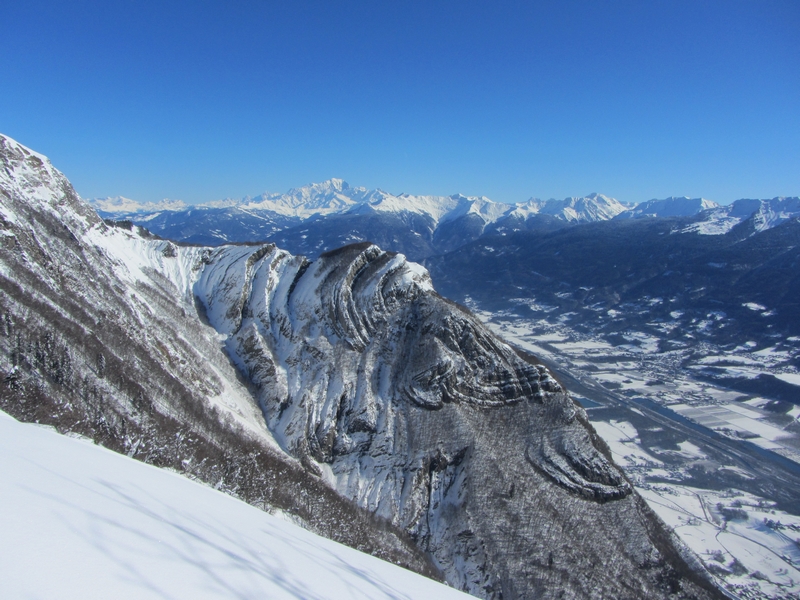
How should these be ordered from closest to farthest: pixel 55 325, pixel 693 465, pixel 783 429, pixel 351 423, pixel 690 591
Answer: pixel 55 325 → pixel 690 591 → pixel 351 423 → pixel 693 465 → pixel 783 429

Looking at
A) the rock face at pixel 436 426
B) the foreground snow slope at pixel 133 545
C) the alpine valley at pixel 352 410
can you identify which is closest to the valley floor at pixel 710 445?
the alpine valley at pixel 352 410

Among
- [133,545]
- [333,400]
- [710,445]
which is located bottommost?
[710,445]

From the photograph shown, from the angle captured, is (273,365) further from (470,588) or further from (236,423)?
(470,588)

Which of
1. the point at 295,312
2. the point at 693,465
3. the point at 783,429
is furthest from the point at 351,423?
the point at 783,429

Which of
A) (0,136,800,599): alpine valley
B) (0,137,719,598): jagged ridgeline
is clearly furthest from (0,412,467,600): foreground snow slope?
(0,137,719,598): jagged ridgeline

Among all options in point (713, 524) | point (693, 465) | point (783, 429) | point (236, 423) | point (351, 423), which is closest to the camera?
point (236, 423)

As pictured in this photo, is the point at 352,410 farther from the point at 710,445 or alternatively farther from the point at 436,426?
the point at 710,445

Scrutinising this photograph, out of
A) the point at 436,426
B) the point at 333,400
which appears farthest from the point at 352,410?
the point at 436,426
